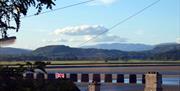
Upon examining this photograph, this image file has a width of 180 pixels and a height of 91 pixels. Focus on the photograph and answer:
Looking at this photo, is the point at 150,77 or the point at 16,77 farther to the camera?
the point at 150,77

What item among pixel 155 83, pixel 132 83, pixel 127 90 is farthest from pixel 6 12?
pixel 132 83

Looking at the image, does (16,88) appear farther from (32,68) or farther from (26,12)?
(26,12)

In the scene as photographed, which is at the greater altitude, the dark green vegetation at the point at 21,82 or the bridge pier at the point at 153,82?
the dark green vegetation at the point at 21,82

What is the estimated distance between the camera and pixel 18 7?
11.3 m

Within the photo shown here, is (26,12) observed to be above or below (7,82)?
above

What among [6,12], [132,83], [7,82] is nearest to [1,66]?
[7,82]

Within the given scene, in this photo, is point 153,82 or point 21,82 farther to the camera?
point 153,82

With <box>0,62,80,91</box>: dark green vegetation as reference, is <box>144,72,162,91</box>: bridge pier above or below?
below

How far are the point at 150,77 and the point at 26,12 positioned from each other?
1289 cm

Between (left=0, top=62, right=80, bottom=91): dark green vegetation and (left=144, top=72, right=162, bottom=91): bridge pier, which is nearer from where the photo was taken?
(left=0, top=62, right=80, bottom=91): dark green vegetation

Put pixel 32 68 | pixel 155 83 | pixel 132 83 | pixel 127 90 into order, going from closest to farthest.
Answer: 1. pixel 32 68
2. pixel 155 83
3. pixel 127 90
4. pixel 132 83

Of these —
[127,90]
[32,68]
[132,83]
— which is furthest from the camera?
[132,83]

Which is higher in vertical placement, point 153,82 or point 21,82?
point 21,82

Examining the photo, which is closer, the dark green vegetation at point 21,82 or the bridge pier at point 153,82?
the dark green vegetation at point 21,82
